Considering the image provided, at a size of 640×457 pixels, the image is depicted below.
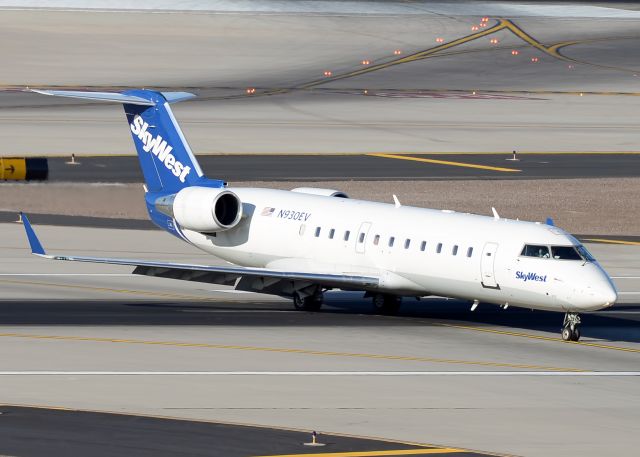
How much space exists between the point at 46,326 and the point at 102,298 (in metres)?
5.46

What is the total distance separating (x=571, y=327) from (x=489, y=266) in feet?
8.26

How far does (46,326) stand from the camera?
38.9 m

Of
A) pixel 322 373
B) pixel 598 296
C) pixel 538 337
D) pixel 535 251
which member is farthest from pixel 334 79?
pixel 322 373

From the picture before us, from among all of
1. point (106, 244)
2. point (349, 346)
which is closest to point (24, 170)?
point (106, 244)

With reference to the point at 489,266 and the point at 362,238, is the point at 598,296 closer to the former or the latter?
the point at 489,266

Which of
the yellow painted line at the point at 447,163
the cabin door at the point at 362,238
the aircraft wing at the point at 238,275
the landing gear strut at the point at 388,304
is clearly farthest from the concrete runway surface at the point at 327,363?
the yellow painted line at the point at 447,163

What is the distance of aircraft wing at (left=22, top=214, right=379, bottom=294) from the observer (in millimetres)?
40781

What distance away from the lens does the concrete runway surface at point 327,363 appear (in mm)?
28828

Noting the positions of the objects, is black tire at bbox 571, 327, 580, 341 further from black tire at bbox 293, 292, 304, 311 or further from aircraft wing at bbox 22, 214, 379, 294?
black tire at bbox 293, 292, 304, 311

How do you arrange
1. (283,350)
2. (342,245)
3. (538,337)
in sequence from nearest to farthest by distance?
1. (283,350)
2. (538,337)
3. (342,245)

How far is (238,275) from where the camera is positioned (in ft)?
135

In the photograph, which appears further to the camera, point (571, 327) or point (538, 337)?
point (538, 337)

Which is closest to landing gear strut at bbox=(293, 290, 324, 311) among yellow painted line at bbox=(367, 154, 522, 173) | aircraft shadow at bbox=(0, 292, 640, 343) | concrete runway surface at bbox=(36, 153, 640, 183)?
aircraft shadow at bbox=(0, 292, 640, 343)

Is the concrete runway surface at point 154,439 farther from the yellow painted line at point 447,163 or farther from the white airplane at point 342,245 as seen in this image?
the yellow painted line at point 447,163
